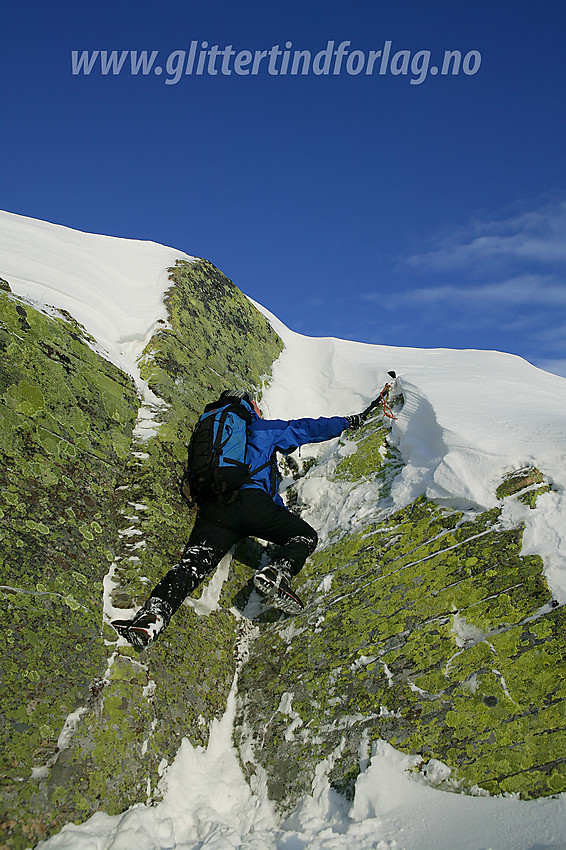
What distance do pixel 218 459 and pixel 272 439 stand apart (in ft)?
3.02

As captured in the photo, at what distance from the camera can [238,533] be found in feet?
19.0

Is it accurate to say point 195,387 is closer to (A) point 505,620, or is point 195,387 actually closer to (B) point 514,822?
(A) point 505,620

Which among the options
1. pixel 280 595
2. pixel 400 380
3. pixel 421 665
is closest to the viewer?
pixel 421 665

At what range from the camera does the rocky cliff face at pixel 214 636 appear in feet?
12.3

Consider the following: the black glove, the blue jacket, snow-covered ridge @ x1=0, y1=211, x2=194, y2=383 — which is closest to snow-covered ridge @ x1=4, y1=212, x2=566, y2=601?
snow-covered ridge @ x1=0, y1=211, x2=194, y2=383

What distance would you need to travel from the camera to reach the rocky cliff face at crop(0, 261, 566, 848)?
3744mm

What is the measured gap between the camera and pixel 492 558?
15.4 ft

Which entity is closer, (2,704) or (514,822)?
(514,822)

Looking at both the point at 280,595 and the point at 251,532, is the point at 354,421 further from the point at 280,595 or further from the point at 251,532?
the point at 280,595

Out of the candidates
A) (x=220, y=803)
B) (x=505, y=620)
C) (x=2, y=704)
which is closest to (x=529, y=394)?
(x=505, y=620)

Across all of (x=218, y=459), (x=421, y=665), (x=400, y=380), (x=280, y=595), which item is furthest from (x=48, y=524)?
(x=400, y=380)

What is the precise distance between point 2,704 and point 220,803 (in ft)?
6.12

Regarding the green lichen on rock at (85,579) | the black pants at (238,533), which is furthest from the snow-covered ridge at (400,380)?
the black pants at (238,533)

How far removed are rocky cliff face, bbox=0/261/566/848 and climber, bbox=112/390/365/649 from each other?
30cm
